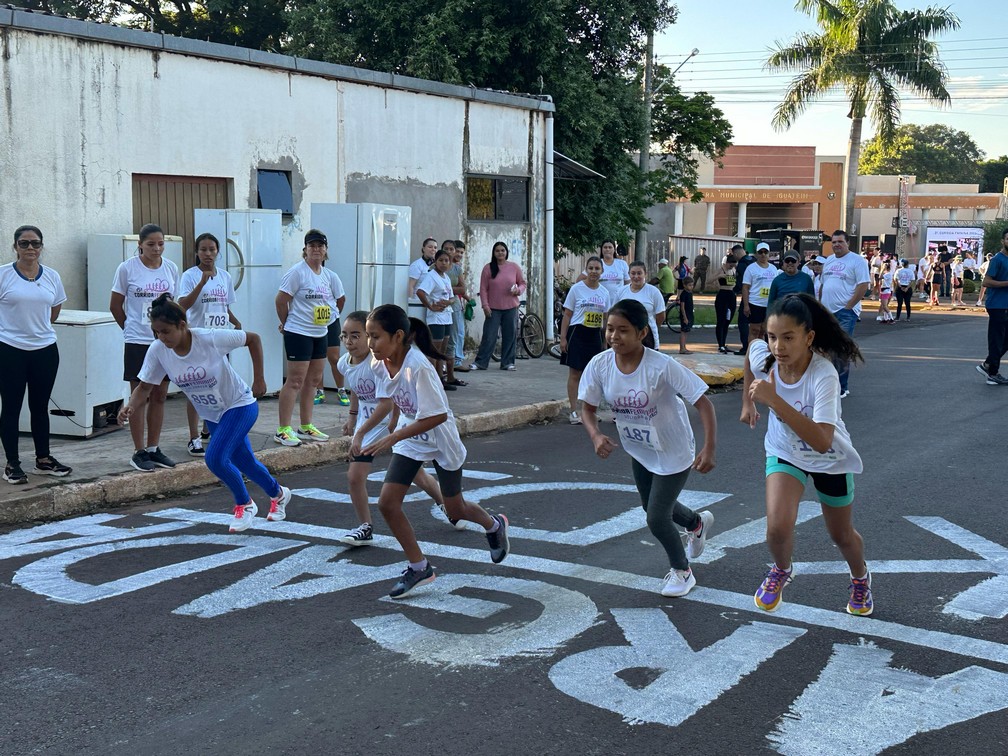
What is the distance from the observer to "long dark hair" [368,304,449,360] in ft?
19.5

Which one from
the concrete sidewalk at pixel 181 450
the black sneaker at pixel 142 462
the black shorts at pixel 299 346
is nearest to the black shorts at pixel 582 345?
the concrete sidewalk at pixel 181 450

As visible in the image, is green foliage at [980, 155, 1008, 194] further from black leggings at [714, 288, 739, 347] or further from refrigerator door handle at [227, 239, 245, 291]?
refrigerator door handle at [227, 239, 245, 291]

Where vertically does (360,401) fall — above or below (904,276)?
below

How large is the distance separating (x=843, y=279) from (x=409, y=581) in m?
8.59

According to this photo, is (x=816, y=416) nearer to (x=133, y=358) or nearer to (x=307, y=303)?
(x=307, y=303)

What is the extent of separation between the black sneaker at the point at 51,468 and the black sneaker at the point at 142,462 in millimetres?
490

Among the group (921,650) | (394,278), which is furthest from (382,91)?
(921,650)

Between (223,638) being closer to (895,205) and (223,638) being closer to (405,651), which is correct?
(405,651)

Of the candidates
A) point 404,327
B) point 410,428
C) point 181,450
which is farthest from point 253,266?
point 410,428

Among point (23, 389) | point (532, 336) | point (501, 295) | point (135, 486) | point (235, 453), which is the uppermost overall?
point (501, 295)

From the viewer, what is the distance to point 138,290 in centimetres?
914

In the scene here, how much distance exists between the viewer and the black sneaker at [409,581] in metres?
5.79

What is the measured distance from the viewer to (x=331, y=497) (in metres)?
8.34

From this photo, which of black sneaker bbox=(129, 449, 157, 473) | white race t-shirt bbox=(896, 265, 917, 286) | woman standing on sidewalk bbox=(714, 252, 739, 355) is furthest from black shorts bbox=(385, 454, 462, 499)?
white race t-shirt bbox=(896, 265, 917, 286)
